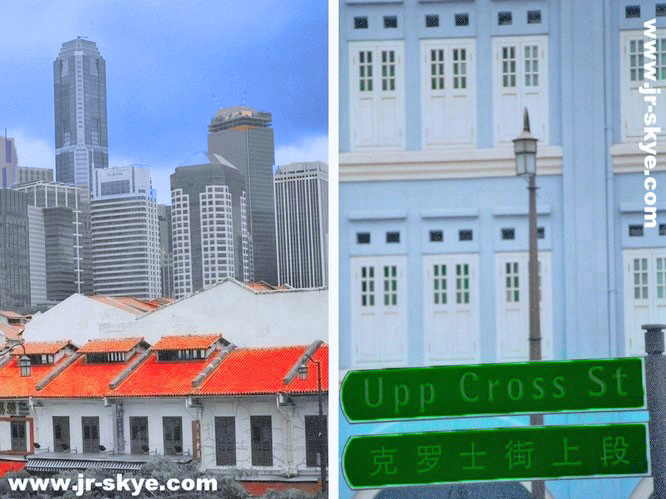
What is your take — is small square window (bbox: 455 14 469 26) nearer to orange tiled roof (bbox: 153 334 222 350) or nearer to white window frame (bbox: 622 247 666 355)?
white window frame (bbox: 622 247 666 355)

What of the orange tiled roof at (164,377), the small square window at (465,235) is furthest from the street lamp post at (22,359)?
the small square window at (465,235)

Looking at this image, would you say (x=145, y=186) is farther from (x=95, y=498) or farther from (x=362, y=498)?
(x=362, y=498)

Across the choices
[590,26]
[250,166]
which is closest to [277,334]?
[250,166]

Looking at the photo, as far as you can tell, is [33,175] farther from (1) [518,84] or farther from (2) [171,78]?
(1) [518,84]

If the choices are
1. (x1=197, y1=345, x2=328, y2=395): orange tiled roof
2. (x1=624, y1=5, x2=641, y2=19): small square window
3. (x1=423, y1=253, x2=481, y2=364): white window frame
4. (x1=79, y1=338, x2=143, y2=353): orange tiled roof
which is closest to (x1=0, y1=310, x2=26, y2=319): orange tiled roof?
(x1=79, y1=338, x2=143, y2=353): orange tiled roof

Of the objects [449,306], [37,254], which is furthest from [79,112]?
[449,306]
